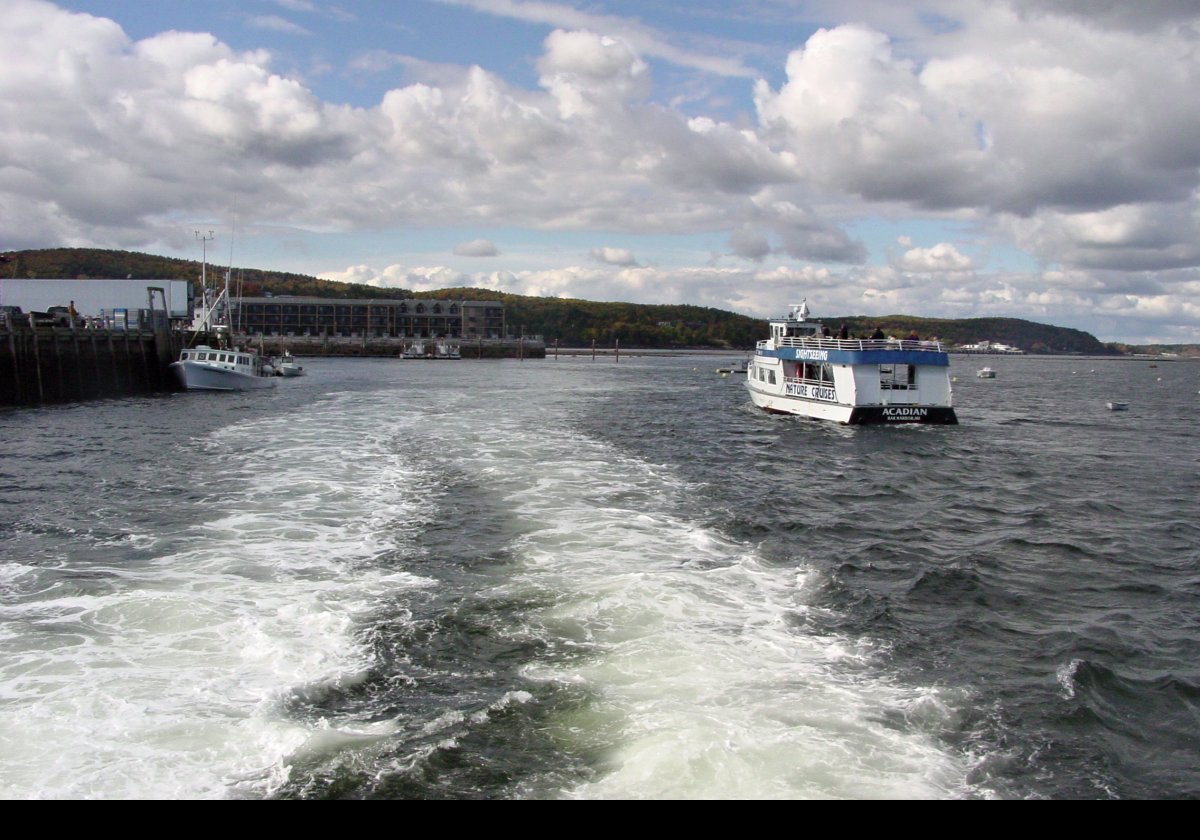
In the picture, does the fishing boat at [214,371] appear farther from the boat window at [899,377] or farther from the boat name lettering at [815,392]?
the boat window at [899,377]

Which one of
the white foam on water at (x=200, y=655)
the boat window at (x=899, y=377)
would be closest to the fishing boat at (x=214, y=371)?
the boat window at (x=899, y=377)

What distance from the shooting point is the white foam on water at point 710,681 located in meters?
7.46

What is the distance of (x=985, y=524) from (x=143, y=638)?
17032 millimetres

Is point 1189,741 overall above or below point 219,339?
below

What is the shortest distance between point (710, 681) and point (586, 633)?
2021 millimetres

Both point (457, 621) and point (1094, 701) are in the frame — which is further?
point (457, 621)

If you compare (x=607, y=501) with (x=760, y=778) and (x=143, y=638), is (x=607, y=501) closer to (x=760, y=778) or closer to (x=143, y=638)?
(x=143, y=638)

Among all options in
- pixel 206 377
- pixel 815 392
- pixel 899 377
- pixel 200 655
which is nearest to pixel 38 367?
pixel 206 377

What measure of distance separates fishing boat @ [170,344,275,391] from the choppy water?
37.0m

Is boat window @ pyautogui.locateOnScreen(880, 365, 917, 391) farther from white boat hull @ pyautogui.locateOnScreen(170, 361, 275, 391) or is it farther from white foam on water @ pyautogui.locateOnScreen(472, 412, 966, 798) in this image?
white boat hull @ pyautogui.locateOnScreen(170, 361, 275, 391)

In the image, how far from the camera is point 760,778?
7363 mm

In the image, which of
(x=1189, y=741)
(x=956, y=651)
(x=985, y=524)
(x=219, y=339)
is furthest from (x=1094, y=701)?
(x=219, y=339)

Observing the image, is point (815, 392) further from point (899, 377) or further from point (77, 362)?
point (77, 362)

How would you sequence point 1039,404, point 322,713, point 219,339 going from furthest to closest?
1. point 219,339
2. point 1039,404
3. point 322,713
